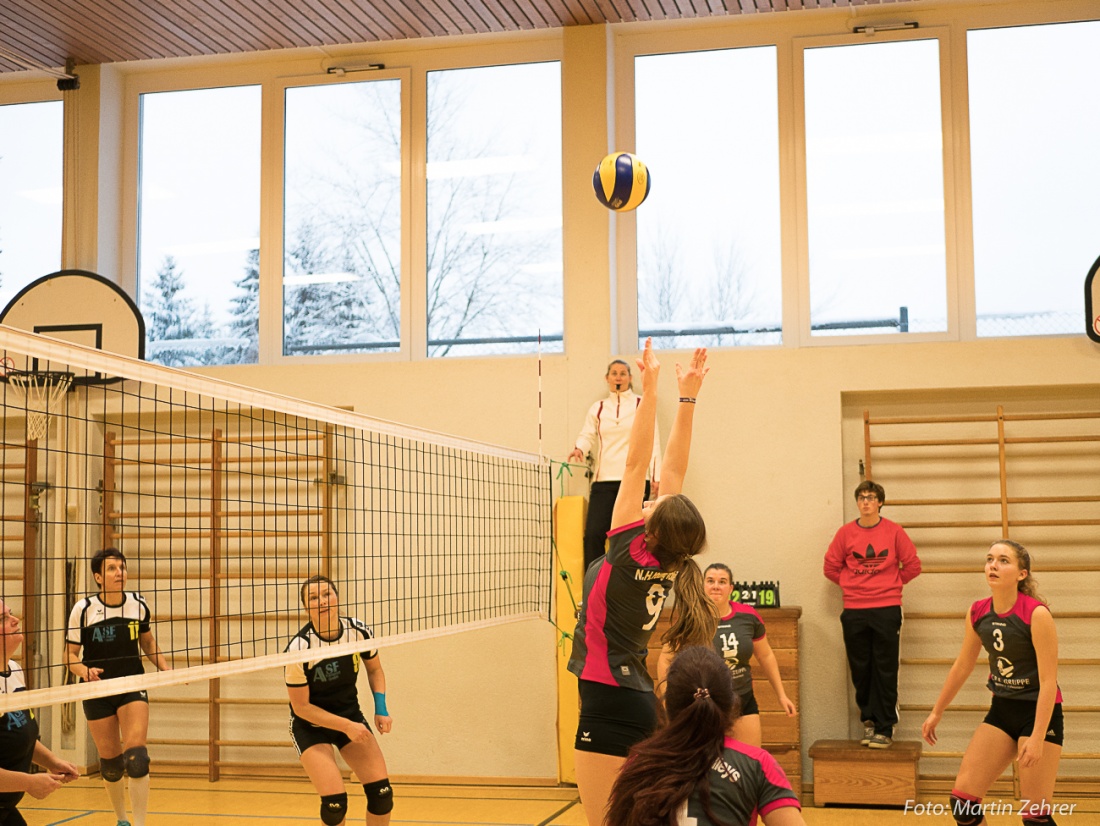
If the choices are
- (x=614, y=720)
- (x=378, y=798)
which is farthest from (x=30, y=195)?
(x=614, y=720)

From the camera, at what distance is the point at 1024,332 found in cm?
840

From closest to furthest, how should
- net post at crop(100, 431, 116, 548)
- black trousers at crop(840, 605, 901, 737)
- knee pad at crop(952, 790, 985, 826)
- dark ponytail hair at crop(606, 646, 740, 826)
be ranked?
dark ponytail hair at crop(606, 646, 740, 826)
knee pad at crop(952, 790, 985, 826)
black trousers at crop(840, 605, 901, 737)
net post at crop(100, 431, 116, 548)

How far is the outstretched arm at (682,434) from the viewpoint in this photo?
3.57 m

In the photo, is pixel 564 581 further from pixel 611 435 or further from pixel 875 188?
pixel 875 188

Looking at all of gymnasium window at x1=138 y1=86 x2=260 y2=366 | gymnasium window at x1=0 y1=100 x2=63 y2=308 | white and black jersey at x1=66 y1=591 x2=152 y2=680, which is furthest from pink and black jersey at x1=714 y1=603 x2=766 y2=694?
gymnasium window at x1=0 y1=100 x2=63 y2=308

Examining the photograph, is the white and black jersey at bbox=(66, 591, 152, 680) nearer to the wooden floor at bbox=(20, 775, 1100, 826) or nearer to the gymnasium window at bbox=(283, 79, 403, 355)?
the wooden floor at bbox=(20, 775, 1100, 826)

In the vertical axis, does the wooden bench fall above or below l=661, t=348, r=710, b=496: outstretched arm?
below

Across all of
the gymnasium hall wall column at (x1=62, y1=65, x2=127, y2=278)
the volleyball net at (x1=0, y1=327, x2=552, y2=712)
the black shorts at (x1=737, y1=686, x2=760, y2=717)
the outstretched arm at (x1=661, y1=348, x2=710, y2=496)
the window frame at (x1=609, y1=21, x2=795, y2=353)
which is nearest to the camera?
the outstretched arm at (x1=661, y1=348, x2=710, y2=496)

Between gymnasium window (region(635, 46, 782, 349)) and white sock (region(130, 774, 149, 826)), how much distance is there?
196 inches

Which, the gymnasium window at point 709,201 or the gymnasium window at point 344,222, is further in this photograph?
the gymnasium window at point 344,222

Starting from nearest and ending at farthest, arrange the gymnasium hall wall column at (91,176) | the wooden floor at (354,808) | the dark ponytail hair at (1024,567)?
the dark ponytail hair at (1024,567) → the wooden floor at (354,808) → the gymnasium hall wall column at (91,176)

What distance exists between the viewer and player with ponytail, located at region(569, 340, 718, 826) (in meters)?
3.41

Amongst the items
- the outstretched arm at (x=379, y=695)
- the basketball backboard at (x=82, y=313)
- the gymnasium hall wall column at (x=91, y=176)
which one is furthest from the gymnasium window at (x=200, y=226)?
the outstretched arm at (x=379, y=695)

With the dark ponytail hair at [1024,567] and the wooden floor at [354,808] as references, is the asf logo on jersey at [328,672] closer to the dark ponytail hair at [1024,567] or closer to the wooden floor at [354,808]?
the wooden floor at [354,808]
